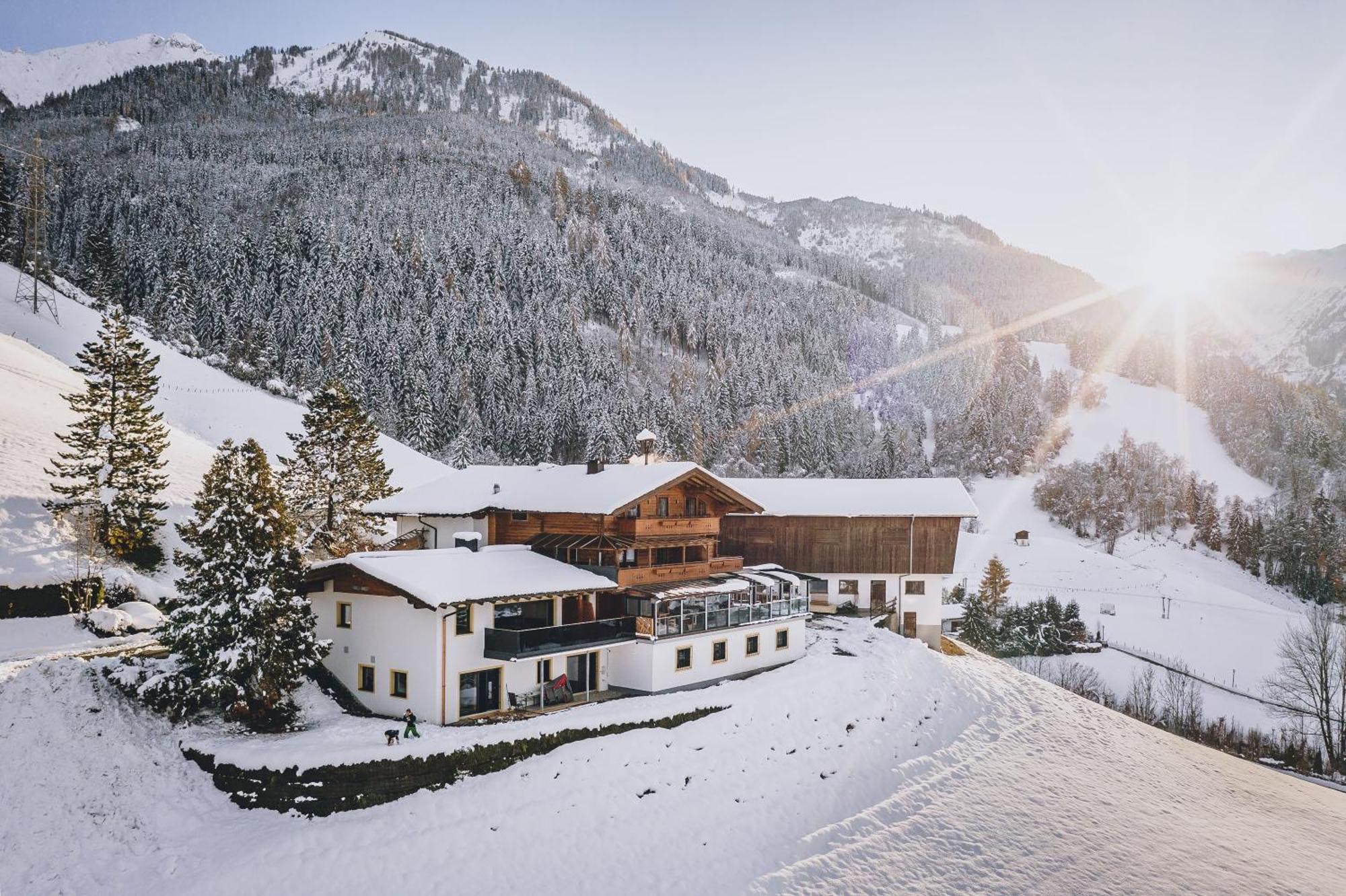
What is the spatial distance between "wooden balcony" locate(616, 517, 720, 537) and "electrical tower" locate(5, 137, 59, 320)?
62.0 meters

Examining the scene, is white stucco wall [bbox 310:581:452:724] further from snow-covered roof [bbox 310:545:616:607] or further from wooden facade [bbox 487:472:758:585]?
wooden facade [bbox 487:472:758:585]

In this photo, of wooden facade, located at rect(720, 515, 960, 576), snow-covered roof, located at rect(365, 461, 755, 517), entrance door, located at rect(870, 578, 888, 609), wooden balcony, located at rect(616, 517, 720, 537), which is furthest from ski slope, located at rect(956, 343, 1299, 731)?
snow-covered roof, located at rect(365, 461, 755, 517)

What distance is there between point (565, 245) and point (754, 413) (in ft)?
175

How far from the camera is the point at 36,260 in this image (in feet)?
208

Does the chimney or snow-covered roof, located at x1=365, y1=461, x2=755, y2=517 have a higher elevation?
the chimney

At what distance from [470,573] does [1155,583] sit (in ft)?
243

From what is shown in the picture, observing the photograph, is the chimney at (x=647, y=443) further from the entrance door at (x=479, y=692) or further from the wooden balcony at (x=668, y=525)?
the entrance door at (x=479, y=692)

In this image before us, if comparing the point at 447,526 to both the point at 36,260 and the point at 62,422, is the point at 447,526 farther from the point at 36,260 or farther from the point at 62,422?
the point at 36,260

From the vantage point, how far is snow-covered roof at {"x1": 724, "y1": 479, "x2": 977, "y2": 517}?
121 ft

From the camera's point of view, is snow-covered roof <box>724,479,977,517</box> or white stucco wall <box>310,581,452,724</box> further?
snow-covered roof <box>724,479,977,517</box>

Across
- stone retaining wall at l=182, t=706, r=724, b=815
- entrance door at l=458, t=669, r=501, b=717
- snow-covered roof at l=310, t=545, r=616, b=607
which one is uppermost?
snow-covered roof at l=310, t=545, r=616, b=607

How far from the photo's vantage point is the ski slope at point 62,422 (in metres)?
28.5

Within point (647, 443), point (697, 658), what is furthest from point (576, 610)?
point (647, 443)

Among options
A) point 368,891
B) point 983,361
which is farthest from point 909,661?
point 983,361
